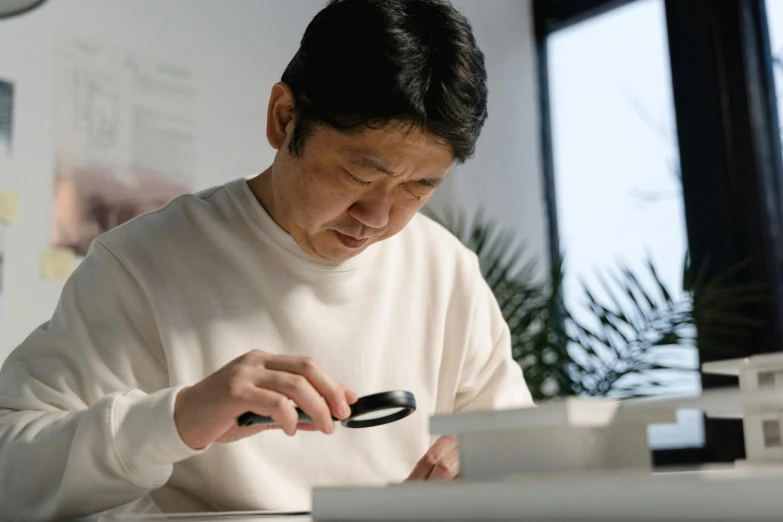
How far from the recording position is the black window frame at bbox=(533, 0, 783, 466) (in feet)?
7.99

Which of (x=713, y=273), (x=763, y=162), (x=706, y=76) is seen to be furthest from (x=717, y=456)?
(x=706, y=76)

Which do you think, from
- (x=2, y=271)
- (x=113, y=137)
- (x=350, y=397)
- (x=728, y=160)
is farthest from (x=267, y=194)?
(x=728, y=160)

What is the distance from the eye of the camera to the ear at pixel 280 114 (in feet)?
3.67

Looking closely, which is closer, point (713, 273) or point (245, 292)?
point (245, 292)

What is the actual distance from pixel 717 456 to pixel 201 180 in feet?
5.36

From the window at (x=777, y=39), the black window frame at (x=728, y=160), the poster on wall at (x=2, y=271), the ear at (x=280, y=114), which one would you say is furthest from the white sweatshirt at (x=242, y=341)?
the window at (x=777, y=39)

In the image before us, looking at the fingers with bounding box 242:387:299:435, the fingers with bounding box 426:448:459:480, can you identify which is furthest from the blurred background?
the fingers with bounding box 242:387:299:435

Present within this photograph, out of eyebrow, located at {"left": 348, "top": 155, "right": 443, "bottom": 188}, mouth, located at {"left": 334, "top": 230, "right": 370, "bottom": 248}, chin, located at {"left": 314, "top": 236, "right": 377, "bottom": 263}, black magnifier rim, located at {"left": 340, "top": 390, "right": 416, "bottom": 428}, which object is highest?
eyebrow, located at {"left": 348, "top": 155, "right": 443, "bottom": 188}

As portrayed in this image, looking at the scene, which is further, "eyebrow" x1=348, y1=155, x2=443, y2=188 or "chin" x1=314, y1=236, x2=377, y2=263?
"chin" x1=314, y1=236, x2=377, y2=263

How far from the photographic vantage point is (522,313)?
248 cm

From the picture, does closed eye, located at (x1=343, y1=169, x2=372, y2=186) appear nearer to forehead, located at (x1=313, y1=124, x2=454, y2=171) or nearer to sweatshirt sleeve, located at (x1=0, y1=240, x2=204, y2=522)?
forehead, located at (x1=313, y1=124, x2=454, y2=171)

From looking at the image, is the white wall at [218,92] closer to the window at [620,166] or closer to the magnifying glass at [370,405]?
the window at [620,166]

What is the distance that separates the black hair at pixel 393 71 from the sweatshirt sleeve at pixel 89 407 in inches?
12.1

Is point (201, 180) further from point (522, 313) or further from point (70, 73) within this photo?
point (522, 313)
